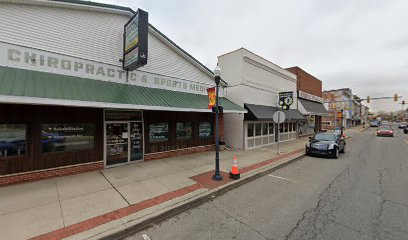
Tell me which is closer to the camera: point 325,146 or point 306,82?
point 325,146

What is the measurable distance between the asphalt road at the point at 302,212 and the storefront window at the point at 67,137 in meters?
5.03

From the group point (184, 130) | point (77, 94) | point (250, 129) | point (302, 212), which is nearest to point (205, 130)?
Answer: point (184, 130)

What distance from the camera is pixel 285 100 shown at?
1458 cm

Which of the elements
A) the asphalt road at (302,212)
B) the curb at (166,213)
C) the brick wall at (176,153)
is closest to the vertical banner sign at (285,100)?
the brick wall at (176,153)

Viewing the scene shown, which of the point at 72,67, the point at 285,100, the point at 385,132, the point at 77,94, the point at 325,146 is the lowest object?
the point at 385,132

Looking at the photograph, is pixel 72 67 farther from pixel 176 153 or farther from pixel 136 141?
pixel 176 153

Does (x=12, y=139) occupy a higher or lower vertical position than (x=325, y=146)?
higher

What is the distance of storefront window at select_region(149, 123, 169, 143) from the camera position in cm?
895

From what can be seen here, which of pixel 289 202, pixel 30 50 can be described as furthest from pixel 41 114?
pixel 289 202

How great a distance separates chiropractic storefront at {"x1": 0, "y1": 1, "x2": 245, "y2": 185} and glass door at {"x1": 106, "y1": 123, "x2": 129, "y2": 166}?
0.04 m

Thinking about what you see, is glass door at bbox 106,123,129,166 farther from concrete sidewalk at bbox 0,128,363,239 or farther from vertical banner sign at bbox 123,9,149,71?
vertical banner sign at bbox 123,9,149,71

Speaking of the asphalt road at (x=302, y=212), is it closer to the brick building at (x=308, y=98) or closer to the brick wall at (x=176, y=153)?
the brick wall at (x=176, y=153)

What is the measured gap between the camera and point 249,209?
4672 mm

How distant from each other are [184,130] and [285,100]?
9.21 m
